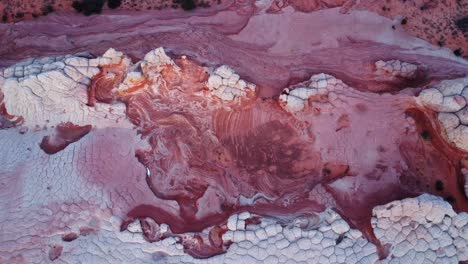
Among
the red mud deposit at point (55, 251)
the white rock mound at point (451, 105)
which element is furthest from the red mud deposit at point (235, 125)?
the white rock mound at point (451, 105)

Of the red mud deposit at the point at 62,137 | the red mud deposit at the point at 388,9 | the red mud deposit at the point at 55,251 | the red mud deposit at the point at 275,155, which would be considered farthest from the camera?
the red mud deposit at the point at 388,9

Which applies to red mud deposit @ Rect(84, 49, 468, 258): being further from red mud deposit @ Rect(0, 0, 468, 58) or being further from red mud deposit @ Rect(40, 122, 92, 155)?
red mud deposit @ Rect(0, 0, 468, 58)

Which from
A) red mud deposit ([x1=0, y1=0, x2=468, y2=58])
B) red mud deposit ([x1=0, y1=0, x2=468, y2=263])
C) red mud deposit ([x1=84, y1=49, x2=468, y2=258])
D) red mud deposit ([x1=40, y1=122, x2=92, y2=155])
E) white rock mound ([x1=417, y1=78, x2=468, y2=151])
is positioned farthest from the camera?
red mud deposit ([x1=0, y1=0, x2=468, y2=58])

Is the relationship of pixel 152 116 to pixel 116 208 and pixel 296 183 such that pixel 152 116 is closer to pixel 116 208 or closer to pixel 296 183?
pixel 116 208

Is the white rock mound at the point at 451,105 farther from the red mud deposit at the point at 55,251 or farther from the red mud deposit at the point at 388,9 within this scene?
the red mud deposit at the point at 55,251

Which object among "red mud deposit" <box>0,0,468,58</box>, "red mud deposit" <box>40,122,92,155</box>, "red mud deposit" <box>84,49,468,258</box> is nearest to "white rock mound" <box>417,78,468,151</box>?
"red mud deposit" <box>84,49,468,258</box>

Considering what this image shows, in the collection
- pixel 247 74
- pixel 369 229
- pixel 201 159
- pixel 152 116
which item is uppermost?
pixel 247 74

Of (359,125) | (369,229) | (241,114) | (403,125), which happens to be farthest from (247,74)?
(369,229)

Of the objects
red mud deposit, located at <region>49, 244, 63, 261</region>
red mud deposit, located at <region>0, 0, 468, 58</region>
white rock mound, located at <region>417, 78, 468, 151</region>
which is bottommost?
red mud deposit, located at <region>49, 244, 63, 261</region>
